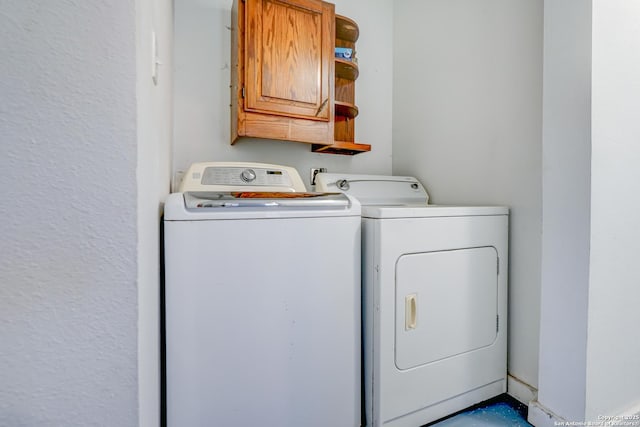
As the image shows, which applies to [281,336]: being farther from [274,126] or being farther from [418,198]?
[418,198]

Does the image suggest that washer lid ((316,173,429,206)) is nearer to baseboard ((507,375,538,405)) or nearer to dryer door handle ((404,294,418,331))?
dryer door handle ((404,294,418,331))

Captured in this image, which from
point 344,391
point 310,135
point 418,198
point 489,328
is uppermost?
point 310,135

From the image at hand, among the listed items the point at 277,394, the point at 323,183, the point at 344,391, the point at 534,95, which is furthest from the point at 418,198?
the point at 277,394

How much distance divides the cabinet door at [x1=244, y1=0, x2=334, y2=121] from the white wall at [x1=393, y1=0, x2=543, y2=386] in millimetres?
719

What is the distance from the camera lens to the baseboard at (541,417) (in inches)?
46.5

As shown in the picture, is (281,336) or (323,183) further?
(323,183)

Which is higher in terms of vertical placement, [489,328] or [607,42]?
[607,42]

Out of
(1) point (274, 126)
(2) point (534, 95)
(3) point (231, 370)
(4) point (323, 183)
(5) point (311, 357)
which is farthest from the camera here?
(4) point (323, 183)

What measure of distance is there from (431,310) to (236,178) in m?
1.11

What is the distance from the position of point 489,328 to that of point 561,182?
75 cm

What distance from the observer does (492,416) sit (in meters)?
1.35

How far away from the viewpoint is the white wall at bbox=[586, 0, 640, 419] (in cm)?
108

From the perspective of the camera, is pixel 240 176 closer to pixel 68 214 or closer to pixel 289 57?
pixel 289 57

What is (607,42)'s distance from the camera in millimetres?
1089
